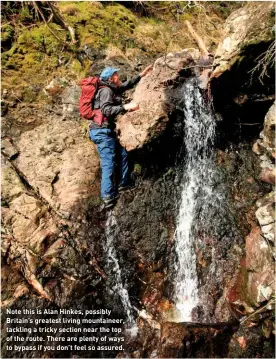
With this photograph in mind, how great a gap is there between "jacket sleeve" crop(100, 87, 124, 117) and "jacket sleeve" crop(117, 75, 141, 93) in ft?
2.85

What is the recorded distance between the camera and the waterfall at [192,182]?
608 centimetres

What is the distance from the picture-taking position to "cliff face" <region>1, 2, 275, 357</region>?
523 centimetres

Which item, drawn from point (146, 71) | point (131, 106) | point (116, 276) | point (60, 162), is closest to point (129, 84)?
point (146, 71)

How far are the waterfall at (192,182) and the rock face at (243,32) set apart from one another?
850mm

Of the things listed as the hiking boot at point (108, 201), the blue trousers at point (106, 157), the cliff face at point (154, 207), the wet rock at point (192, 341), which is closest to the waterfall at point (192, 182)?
the cliff face at point (154, 207)

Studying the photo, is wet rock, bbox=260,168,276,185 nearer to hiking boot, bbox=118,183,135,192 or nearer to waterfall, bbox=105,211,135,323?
hiking boot, bbox=118,183,135,192

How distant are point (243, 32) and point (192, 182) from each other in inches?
116

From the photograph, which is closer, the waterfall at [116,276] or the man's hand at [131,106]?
the waterfall at [116,276]

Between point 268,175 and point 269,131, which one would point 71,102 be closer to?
point 269,131

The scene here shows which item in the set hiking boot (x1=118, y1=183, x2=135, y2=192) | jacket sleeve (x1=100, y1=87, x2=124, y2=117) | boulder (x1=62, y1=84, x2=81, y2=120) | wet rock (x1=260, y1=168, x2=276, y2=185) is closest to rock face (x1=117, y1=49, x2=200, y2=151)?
jacket sleeve (x1=100, y1=87, x2=124, y2=117)

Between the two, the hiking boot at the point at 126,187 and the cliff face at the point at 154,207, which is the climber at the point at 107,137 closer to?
the hiking boot at the point at 126,187

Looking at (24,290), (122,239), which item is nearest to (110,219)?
(122,239)

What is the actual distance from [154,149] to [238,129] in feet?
6.70

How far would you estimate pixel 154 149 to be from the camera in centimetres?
608
